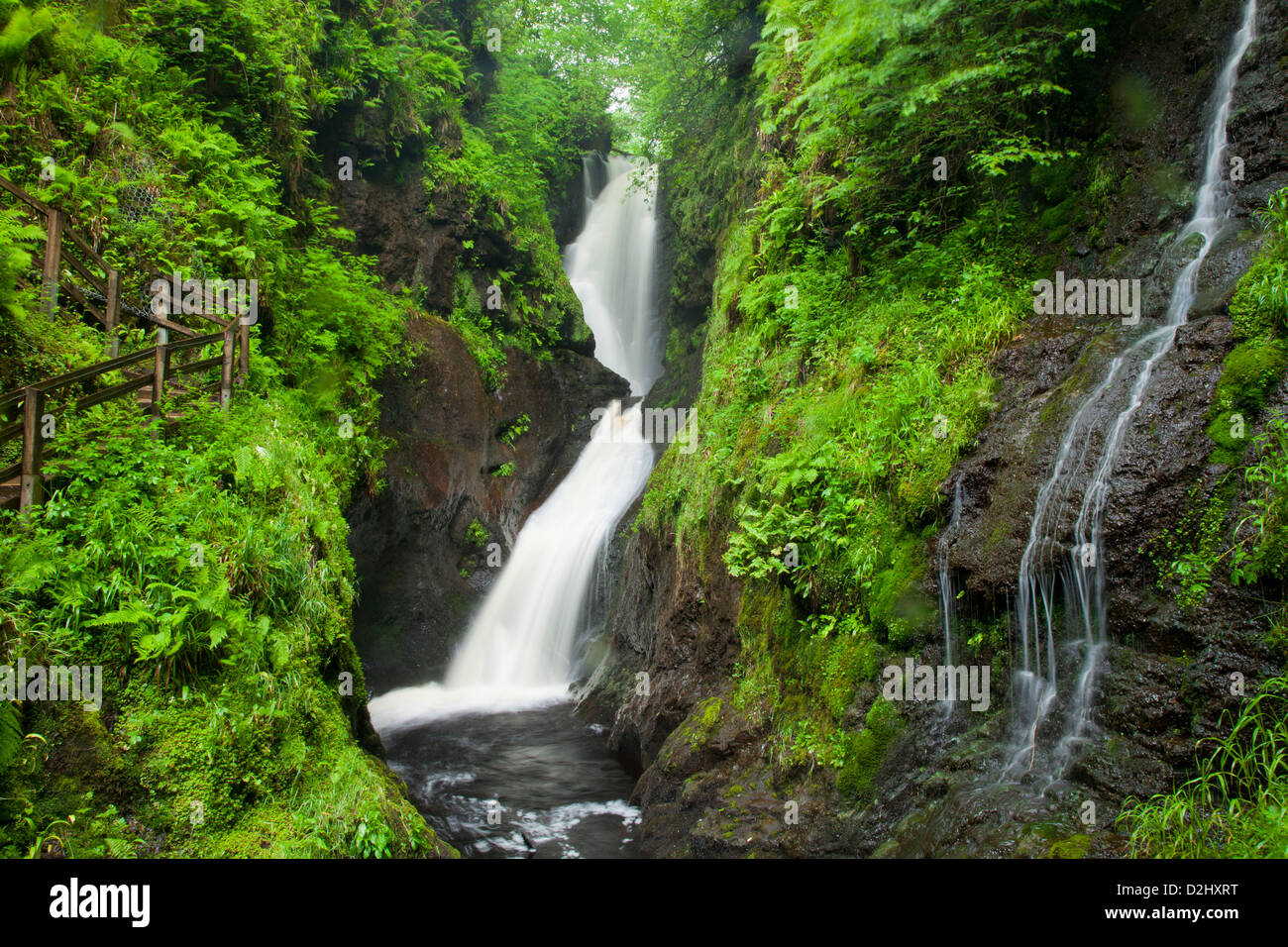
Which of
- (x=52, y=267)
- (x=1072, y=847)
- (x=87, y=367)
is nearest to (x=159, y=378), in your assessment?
(x=87, y=367)

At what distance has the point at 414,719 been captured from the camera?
12.0 meters

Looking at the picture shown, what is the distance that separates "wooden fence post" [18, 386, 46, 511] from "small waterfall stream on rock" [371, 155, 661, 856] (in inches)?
207

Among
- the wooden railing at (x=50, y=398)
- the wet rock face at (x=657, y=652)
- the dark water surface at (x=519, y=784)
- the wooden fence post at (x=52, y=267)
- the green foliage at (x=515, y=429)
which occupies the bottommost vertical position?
the dark water surface at (x=519, y=784)

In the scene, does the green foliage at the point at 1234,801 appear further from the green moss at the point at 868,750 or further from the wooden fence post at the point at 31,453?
the wooden fence post at the point at 31,453

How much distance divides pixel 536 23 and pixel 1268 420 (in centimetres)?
2351

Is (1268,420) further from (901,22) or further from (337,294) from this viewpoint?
(337,294)

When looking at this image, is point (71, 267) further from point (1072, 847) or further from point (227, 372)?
point (1072, 847)

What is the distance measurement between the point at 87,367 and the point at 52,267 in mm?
1902

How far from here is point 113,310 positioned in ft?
26.5

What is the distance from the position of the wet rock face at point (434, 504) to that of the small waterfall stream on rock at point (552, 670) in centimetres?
57

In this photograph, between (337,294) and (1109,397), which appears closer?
(1109,397)

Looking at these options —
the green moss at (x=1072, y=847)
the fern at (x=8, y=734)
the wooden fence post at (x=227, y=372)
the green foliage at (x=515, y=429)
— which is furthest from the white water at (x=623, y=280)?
the green moss at (x=1072, y=847)

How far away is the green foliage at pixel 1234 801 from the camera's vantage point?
3432 millimetres
